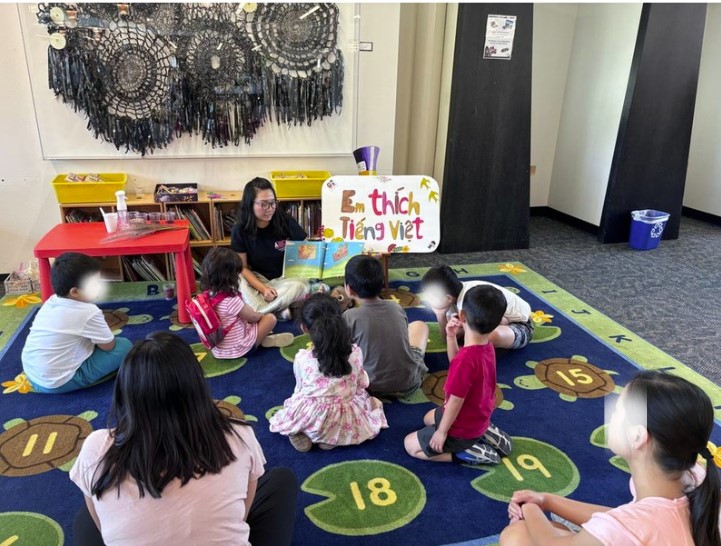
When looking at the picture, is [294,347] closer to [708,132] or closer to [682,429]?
[682,429]

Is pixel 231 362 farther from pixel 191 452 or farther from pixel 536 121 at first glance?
pixel 536 121

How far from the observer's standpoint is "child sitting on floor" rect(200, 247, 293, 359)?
237cm

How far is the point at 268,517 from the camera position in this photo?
1.33 meters

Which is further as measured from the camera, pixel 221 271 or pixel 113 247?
pixel 113 247

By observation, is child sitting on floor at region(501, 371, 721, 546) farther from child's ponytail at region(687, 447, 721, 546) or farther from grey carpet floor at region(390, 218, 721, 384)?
grey carpet floor at region(390, 218, 721, 384)

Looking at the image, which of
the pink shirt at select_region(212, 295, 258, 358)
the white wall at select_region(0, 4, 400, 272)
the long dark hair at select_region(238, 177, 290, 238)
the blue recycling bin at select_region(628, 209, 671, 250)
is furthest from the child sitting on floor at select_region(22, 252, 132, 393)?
the blue recycling bin at select_region(628, 209, 671, 250)

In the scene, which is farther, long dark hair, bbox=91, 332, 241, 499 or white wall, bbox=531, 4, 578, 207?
white wall, bbox=531, 4, 578, 207

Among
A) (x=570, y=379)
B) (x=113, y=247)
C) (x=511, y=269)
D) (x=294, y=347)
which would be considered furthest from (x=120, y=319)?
(x=511, y=269)

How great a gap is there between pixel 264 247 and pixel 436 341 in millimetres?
1099

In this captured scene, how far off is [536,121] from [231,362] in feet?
12.3

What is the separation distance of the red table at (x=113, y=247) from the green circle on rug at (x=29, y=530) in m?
1.34

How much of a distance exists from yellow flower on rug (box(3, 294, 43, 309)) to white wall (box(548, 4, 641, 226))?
13.9ft

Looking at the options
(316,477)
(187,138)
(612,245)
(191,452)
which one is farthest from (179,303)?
(612,245)

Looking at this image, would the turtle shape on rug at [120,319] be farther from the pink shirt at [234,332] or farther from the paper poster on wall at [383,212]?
the paper poster on wall at [383,212]
